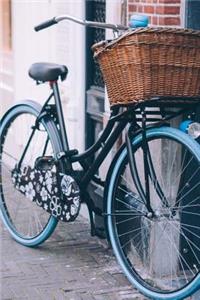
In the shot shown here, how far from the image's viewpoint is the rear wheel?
5.93 m

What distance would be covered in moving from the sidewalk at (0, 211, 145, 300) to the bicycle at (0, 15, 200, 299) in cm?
15

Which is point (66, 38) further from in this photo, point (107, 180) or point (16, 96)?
point (107, 180)

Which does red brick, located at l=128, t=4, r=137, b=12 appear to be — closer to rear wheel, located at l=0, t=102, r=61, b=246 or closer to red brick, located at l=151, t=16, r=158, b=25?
red brick, located at l=151, t=16, r=158, b=25

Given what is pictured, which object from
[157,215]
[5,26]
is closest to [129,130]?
[157,215]

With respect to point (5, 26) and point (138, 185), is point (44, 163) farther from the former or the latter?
point (5, 26)

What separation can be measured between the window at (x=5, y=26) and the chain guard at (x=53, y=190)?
3458 millimetres

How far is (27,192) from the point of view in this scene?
602 centimetres

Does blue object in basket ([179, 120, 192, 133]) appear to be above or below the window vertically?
below

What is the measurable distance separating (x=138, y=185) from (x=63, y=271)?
3.41 ft

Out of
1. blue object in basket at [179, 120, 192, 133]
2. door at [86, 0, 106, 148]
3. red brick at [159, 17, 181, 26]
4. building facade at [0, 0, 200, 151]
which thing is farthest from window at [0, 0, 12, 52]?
blue object in basket at [179, 120, 192, 133]

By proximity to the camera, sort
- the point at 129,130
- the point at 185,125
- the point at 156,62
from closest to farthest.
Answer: the point at 156,62 → the point at 185,125 → the point at 129,130

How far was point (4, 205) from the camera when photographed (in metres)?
6.41

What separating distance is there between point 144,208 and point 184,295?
23.7 inches

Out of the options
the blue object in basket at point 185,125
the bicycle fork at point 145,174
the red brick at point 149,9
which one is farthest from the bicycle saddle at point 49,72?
Result: the blue object in basket at point 185,125
